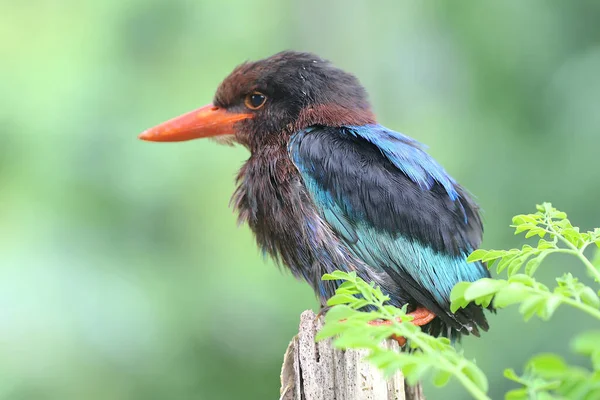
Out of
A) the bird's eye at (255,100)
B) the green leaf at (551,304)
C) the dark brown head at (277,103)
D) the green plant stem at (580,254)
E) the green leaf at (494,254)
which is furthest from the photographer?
the bird's eye at (255,100)

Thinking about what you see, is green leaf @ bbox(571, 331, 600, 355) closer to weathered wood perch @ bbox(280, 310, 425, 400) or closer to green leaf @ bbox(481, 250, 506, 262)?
green leaf @ bbox(481, 250, 506, 262)

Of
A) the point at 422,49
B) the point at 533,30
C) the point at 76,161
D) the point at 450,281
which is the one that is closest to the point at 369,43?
the point at 422,49

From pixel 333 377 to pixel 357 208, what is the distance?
73 centimetres

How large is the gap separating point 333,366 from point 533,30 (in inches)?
129

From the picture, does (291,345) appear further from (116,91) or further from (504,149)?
(116,91)

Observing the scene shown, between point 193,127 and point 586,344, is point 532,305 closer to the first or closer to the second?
point 586,344

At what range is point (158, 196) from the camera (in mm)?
4500

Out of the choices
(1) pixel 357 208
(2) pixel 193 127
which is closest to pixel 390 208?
(1) pixel 357 208

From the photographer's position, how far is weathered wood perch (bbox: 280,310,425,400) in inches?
72.6

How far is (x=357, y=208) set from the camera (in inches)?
98.3

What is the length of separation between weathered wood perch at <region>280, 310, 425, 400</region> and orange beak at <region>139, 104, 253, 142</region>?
46.0 inches

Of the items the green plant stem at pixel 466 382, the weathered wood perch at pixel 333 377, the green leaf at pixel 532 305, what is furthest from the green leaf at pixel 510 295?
the weathered wood perch at pixel 333 377

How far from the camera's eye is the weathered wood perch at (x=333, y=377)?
1.84 metres

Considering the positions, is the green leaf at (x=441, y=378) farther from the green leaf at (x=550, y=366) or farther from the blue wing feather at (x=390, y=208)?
the blue wing feather at (x=390, y=208)
